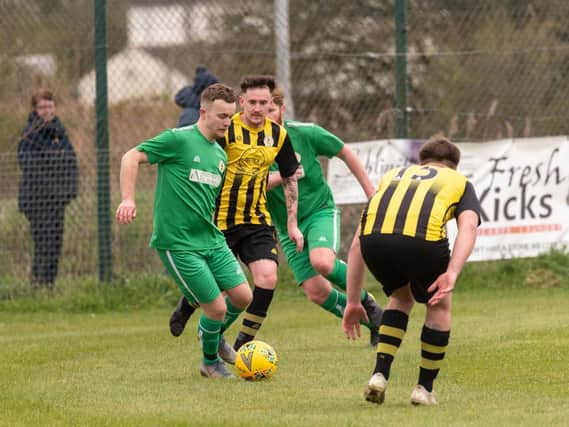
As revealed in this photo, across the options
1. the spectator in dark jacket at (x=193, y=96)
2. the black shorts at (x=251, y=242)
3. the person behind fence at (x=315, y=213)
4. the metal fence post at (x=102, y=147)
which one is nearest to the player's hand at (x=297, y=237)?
the black shorts at (x=251, y=242)

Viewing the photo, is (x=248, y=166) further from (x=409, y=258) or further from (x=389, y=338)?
(x=409, y=258)

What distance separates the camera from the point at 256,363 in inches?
297

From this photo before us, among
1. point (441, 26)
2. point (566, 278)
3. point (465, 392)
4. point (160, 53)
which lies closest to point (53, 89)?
point (160, 53)

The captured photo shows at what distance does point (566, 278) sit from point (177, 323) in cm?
549

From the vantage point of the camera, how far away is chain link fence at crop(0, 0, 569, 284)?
12.3 m

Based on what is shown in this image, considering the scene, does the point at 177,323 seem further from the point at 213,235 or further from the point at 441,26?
the point at 441,26

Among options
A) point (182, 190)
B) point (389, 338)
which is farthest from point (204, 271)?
point (389, 338)

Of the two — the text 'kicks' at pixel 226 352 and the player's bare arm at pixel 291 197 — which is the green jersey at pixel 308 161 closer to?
the player's bare arm at pixel 291 197

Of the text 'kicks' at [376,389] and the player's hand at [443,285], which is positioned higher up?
the player's hand at [443,285]

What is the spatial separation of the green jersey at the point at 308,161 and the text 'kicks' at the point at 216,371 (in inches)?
68.5

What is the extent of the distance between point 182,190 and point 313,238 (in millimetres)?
1625

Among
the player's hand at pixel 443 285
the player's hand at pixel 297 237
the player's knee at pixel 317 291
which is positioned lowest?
the player's knee at pixel 317 291

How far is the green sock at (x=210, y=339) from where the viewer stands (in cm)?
782

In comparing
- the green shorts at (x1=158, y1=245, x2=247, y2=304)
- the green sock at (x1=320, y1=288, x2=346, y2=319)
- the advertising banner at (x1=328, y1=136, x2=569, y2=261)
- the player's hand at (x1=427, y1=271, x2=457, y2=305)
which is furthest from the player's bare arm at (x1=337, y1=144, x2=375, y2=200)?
the advertising banner at (x1=328, y1=136, x2=569, y2=261)
